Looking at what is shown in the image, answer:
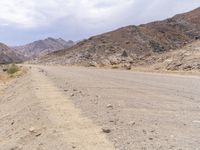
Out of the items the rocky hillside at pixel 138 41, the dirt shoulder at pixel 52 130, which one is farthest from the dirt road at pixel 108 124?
the rocky hillside at pixel 138 41

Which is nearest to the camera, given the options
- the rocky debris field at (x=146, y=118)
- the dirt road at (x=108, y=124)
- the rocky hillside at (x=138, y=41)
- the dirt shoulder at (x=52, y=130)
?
the rocky debris field at (x=146, y=118)

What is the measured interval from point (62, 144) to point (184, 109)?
5.22 metres

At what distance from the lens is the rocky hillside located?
3155 inches

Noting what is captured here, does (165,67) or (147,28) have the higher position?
(147,28)

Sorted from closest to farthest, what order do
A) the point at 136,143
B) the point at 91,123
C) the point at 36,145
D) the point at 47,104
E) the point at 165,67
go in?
1. the point at 136,143
2. the point at 36,145
3. the point at 91,123
4. the point at 47,104
5. the point at 165,67

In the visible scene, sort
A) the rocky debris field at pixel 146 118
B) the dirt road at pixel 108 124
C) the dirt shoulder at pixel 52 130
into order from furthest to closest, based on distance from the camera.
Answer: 1. the dirt shoulder at pixel 52 130
2. the dirt road at pixel 108 124
3. the rocky debris field at pixel 146 118

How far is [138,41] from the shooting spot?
282 ft

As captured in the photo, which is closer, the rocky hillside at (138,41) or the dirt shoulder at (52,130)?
the dirt shoulder at (52,130)

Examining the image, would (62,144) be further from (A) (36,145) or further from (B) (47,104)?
(B) (47,104)

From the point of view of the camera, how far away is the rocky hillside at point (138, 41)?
8012 centimetres

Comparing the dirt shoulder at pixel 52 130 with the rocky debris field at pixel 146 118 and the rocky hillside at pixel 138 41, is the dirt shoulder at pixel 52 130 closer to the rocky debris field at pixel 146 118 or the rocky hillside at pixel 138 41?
the rocky debris field at pixel 146 118

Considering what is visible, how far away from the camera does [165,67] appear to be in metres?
48.2

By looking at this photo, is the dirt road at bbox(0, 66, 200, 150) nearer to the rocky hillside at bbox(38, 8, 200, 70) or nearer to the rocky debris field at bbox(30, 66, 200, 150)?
the rocky debris field at bbox(30, 66, 200, 150)

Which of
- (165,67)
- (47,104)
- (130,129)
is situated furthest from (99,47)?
(130,129)
